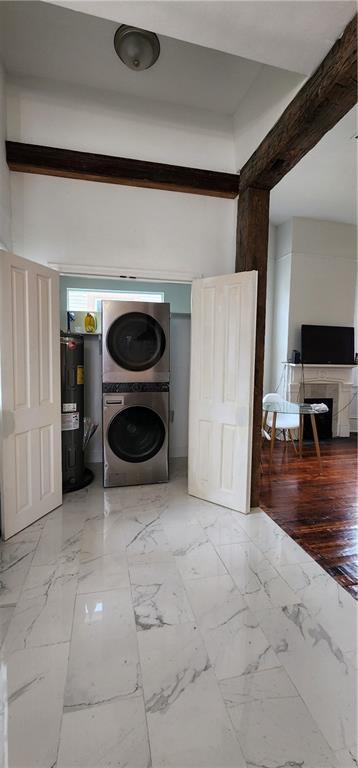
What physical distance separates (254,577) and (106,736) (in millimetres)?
1092

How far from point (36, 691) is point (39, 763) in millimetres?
247

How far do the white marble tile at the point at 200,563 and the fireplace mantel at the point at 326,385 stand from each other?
3.56 m

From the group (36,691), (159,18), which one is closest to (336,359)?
(159,18)

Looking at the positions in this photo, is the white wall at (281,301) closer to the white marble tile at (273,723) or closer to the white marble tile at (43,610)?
the white marble tile at (43,610)

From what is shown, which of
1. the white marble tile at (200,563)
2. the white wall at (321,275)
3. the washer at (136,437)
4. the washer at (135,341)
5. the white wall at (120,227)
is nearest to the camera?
the white marble tile at (200,563)

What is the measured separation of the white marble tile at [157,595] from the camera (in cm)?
168

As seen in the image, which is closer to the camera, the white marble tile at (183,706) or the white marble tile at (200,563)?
the white marble tile at (183,706)

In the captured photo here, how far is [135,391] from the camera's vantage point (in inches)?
124

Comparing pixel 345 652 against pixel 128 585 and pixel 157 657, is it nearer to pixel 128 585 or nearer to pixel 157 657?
pixel 157 657

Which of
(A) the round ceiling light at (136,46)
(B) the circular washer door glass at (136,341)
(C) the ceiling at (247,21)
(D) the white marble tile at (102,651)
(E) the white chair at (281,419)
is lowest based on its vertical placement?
(D) the white marble tile at (102,651)

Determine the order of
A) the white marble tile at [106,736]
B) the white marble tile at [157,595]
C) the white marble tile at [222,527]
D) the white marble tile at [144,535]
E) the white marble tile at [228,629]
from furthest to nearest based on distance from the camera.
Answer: the white marble tile at [222,527] → the white marble tile at [144,535] → the white marble tile at [157,595] → the white marble tile at [228,629] → the white marble tile at [106,736]

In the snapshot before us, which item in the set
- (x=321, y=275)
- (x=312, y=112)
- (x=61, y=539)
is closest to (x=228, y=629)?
(x=61, y=539)

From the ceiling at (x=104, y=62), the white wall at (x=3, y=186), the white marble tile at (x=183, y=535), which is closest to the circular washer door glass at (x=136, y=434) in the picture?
the white marble tile at (x=183, y=535)

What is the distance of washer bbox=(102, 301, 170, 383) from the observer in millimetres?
3025
